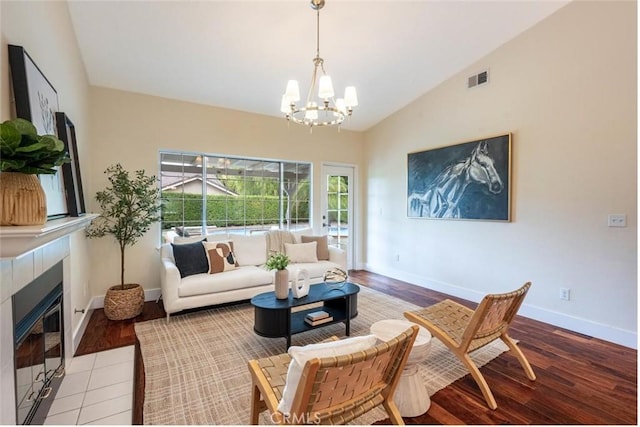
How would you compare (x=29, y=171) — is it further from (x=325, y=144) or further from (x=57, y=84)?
(x=325, y=144)

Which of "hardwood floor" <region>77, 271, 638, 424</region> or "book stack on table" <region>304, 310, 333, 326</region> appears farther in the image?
"book stack on table" <region>304, 310, 333, 326</region>

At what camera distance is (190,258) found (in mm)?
3623

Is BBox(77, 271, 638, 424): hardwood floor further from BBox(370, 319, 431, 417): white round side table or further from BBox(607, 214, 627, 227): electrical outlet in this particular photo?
BBox(607, 214, 627, 227): electrical outlet

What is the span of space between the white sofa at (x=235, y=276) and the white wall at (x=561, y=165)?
6.36 ft

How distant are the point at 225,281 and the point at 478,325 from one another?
2611 mm

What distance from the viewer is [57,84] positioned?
236 cm

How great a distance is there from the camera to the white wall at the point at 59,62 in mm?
1528

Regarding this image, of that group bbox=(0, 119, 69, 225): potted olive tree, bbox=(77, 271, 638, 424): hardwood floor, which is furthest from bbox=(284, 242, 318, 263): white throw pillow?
bbox=(0, 119, 69, 225): potted olive tree

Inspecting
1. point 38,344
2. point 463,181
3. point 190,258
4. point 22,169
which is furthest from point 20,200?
point 463,181

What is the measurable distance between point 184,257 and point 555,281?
4.14 meters

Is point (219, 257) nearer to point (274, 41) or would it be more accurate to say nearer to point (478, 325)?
point (274, 41)

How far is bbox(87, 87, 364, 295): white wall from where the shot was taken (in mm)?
3711

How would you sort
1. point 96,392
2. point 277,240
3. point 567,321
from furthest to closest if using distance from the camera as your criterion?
point 277,240
point 567,321
point 96,392

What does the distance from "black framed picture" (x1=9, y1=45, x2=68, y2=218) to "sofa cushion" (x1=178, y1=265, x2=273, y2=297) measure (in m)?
1.42
